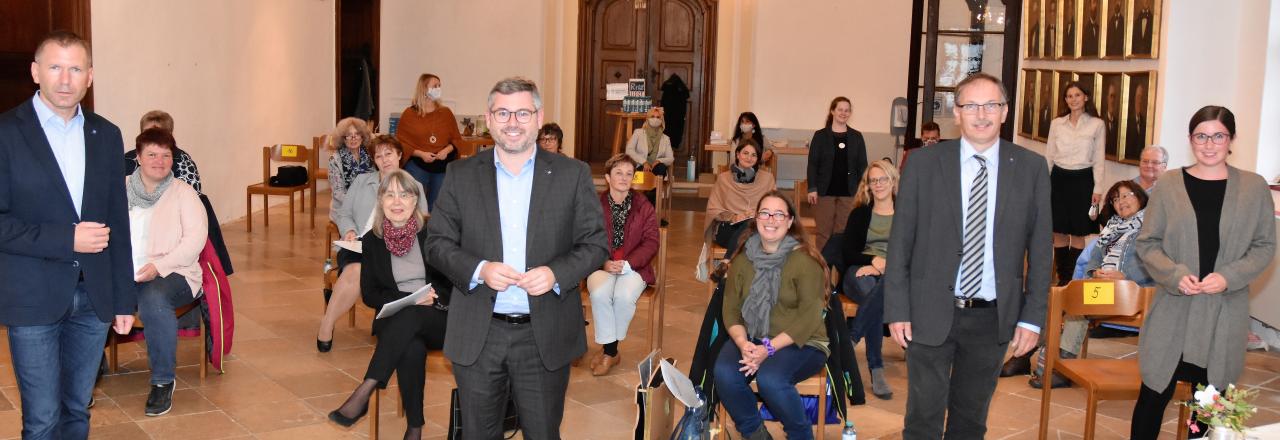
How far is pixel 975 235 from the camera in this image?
147 inches

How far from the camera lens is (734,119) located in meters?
16.9

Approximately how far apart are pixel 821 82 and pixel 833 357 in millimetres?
11832

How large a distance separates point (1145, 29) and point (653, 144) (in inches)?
225

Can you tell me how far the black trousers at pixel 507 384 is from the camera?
3.45m

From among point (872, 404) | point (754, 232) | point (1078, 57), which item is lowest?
point (872, 404)

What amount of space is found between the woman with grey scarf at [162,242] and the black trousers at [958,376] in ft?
11.4

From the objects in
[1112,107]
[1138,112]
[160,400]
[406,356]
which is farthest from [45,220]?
[1112,107]

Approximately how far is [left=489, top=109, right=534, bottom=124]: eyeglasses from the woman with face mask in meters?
9.42

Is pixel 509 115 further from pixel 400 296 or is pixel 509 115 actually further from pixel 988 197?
pixel 400 296

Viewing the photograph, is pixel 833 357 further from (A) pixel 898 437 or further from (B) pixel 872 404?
(B) pixel 872 404

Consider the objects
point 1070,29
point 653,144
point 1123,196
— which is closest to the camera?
point 1123,196

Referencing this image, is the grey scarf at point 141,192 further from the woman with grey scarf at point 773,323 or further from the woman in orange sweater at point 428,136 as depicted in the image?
the woman in orange sweater at point 428,136

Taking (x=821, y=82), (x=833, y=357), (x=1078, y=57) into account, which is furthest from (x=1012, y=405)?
(x=821, y=82)

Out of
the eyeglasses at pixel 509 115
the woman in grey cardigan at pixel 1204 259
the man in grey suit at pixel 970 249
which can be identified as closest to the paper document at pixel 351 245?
the eyeglasses at pixel 509 115
